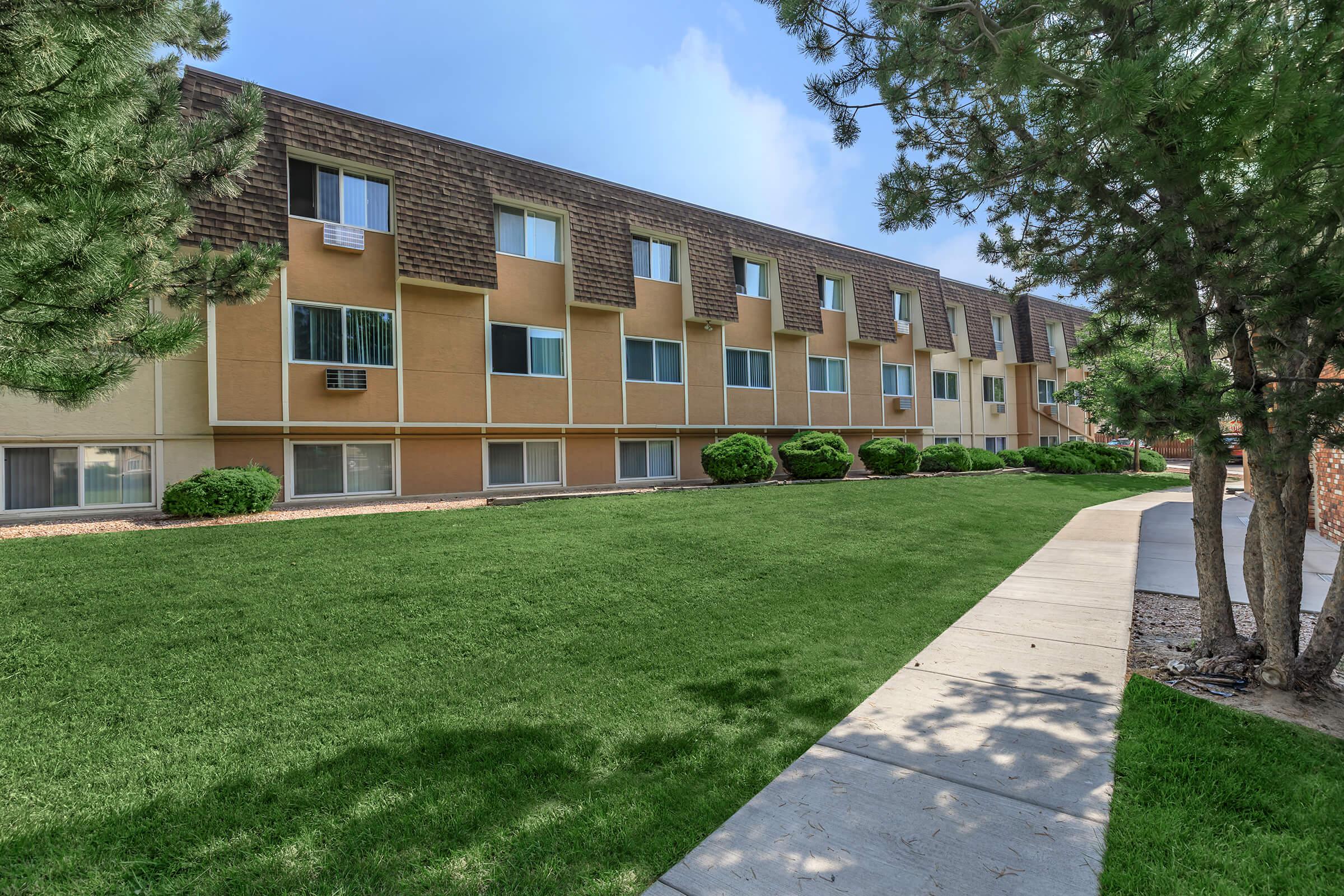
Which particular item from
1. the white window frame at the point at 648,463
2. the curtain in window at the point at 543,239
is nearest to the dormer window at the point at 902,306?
the white window frame at the point at 648,463

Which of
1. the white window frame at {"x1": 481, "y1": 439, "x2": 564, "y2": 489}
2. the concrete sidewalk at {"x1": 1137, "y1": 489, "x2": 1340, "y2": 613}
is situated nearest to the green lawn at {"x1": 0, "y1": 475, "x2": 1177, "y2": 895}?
the concrete sidewalk at {"x1": 1137, "y1": 489, "x2": 1340, "y2": 613}

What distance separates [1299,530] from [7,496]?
1646cm

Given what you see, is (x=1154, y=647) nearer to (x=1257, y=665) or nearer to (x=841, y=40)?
(x=1257, y=665)

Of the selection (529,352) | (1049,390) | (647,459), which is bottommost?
(647,459)

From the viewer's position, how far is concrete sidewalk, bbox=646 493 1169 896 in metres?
2.47

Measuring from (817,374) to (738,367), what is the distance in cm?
355

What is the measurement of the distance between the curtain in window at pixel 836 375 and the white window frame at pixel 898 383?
2234mm

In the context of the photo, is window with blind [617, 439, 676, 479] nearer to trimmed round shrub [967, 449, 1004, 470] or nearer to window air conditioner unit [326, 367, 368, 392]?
window air conditioner unit [326, 367, 368, 392]

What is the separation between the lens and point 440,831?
276 centimetres

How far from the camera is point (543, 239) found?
51.1 feet

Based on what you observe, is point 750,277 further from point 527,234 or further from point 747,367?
point 527,234

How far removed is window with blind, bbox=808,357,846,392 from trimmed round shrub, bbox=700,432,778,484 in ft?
19.4

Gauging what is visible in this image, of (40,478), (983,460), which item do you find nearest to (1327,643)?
(40,478)

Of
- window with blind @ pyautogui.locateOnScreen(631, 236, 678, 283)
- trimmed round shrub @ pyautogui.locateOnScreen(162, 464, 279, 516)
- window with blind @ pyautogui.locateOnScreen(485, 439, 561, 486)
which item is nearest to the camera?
trimmed round shrub @ pyautogui.locateOnScreen(162, 464, 279, 516)
